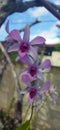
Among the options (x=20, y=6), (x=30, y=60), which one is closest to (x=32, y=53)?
(x=30, y=60)

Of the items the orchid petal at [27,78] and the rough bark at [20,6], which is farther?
the rough bark at [20,6]

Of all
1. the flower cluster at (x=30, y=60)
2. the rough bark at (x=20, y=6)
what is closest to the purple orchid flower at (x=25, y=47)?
the flower cluster at (x=30, y=60)

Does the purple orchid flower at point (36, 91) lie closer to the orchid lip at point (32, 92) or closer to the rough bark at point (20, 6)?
the orchid lip at point (32, 92)

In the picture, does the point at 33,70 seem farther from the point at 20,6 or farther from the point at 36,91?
the point at 20,6

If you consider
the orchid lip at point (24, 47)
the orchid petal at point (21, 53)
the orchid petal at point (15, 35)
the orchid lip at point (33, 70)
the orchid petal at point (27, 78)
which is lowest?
the orchid petal at point (27, 78)

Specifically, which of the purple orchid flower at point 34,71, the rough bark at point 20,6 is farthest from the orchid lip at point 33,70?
the rough bark at point 20,6

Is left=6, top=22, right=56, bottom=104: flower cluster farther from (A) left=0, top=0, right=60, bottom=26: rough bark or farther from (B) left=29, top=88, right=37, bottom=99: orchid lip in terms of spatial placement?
(A) left=0, top=0, right=60, bottom=26: rough bark

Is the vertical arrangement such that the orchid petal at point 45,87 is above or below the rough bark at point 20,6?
above

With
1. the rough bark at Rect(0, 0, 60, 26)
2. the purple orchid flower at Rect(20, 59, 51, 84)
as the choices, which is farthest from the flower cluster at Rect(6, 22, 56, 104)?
the rough bark at Rect(0, 0, 60, 26)

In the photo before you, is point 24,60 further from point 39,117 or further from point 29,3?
point 39,117
